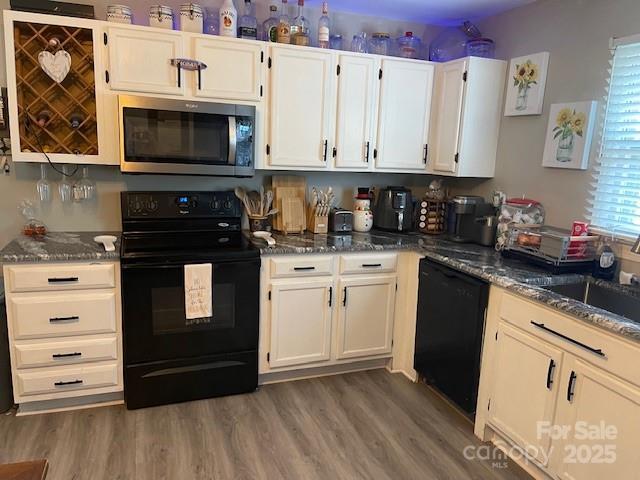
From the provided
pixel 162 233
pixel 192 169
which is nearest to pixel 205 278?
pixel 162 233

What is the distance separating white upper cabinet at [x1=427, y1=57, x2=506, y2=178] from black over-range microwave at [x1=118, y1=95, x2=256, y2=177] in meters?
1.34

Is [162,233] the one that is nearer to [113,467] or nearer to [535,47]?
[113,467]

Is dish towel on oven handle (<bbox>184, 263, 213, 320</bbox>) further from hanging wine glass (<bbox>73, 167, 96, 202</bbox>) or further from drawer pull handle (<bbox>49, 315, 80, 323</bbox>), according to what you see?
hanging wine glass (<bbox>73, 167, 96, 202</bbox>)

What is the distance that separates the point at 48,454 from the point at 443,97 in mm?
3121

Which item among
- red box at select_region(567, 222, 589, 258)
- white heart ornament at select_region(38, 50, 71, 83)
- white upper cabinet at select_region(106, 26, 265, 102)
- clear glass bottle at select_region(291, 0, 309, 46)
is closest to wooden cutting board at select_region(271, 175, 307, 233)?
white upper cabinet at select_region(106, 26, 265, 102)

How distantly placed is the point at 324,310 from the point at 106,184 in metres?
1.61

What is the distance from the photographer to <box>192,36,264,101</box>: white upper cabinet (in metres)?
2.72

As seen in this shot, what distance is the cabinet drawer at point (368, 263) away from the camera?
2.91 meters

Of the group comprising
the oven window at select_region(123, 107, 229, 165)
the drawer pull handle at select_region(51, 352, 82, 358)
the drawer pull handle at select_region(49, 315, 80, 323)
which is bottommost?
the drawer pull handle at select_region(51, 352, 82, 358)

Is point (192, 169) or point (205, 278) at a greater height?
point (192, 169)

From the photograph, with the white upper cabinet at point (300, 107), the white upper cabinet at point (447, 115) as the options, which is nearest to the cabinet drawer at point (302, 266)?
the white upper cabinet at point (300, 107)

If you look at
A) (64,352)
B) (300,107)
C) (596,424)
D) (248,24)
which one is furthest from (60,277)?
(596,424)

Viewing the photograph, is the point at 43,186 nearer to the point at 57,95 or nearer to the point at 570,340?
the point at 57,95

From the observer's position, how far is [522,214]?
9.50ft
